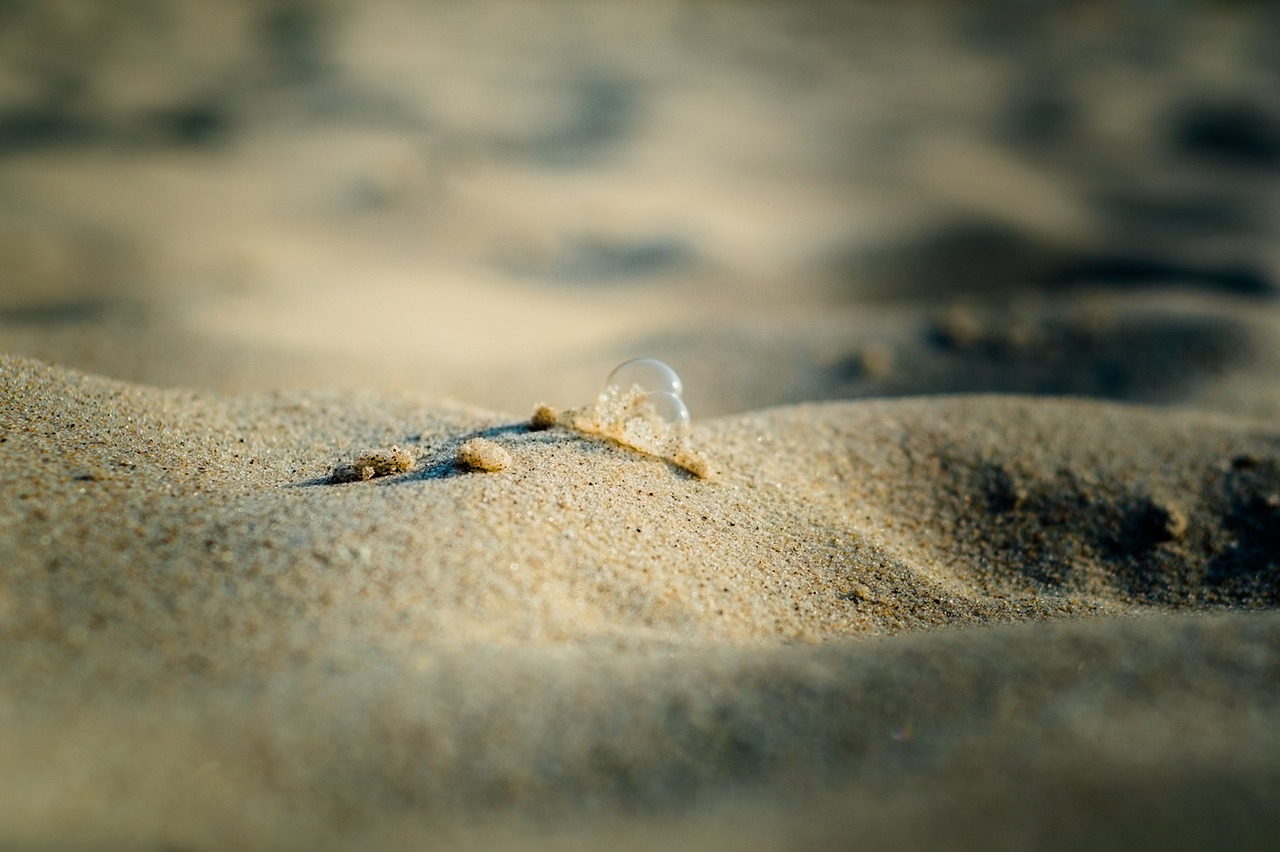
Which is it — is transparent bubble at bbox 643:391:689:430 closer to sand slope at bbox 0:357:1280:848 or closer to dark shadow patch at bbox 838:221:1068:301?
sand slope at bbox 0:357:1280:848

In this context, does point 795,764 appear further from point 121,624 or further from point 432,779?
point 121,624

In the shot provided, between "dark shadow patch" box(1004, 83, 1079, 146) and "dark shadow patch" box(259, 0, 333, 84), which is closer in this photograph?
"dark shadow patch" box(1004, 83, 1079, 146)

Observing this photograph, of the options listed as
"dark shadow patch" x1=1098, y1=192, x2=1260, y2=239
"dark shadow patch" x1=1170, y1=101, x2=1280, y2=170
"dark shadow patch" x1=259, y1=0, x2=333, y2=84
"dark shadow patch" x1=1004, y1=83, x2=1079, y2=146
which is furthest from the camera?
"dark shadow patch" x1=259, y1=0, x2=333, y2=84

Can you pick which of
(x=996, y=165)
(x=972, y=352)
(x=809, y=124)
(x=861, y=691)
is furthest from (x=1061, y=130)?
(x=861, y=691)

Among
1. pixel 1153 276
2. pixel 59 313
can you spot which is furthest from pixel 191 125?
pixel 1153 276

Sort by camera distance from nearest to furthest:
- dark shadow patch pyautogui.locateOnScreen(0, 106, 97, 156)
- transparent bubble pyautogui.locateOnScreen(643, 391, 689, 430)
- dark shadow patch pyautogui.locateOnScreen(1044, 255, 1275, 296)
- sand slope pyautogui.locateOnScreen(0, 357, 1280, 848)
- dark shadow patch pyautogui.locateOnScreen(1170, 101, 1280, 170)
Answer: sand slope pyautogui.locateOnScreen(0, 357, 1280, 848) → transparent bubble pyautogui.locateOnScreen(643, 391, 689, 430) → dark shadow patch pyautogui.locateOnScreen(1044, 255, 1275, 296) → dark shadow patch pyautogui.locateOnScreen(0, 106, 97, 156) → dark shadow patch pyautogui.locateOnScreen(1170, 101, 1280, 170)

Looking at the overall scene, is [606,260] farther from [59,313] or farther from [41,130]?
[41,130]

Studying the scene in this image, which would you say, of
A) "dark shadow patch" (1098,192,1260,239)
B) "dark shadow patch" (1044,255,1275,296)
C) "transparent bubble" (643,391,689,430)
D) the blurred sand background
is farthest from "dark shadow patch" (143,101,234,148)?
"dark shadow patch" (1098,192,1260,239)
